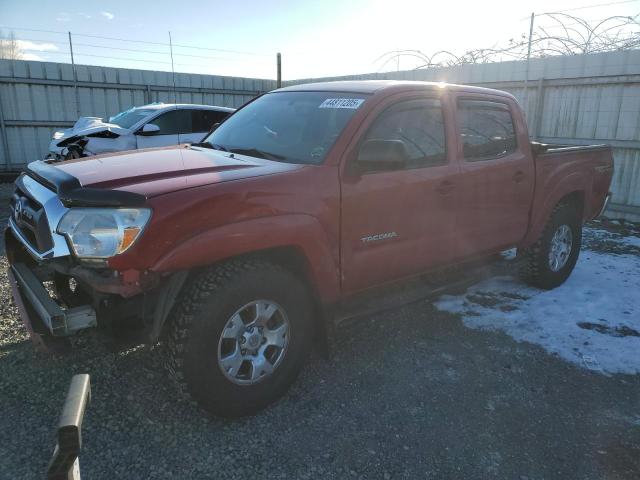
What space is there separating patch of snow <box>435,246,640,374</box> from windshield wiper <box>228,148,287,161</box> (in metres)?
2.25

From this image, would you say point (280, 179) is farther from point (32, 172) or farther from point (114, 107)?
point (114, 107)

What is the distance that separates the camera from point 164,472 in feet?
8.05

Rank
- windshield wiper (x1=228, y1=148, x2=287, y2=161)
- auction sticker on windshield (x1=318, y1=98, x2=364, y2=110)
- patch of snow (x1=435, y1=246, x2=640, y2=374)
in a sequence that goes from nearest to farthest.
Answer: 1. windshield wiper (x1=228, y1=148, x2=287, y2=161)
2. auction sticker on windshield (x1=318, y1=98, x2=364, y2=110)
3. patch of snow (x1=435, y1=246, x2=640, y2=374)

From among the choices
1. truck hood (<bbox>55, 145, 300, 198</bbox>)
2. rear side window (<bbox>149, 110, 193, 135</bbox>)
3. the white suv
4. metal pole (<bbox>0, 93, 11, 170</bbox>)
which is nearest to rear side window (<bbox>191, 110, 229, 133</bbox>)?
the white suv

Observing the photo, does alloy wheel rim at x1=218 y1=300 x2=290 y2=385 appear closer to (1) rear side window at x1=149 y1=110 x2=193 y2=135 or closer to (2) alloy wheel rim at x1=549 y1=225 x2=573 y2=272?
(2) alloy wheel rim at x1=549 y1=225 x2=573 y2=272

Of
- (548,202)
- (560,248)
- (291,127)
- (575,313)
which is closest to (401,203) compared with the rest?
(291,127)

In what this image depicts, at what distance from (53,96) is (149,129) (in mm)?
5913

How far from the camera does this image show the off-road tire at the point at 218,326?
2.56 meters

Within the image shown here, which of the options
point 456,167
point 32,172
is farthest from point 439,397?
point 32,172

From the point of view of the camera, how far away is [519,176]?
438cm

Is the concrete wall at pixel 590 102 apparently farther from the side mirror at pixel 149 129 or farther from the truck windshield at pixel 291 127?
the truck windshield at pixel 291 127

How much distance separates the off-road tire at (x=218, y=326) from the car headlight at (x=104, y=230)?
44 cm

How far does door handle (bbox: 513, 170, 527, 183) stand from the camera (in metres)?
4.33

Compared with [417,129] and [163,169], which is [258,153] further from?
[417,129]
